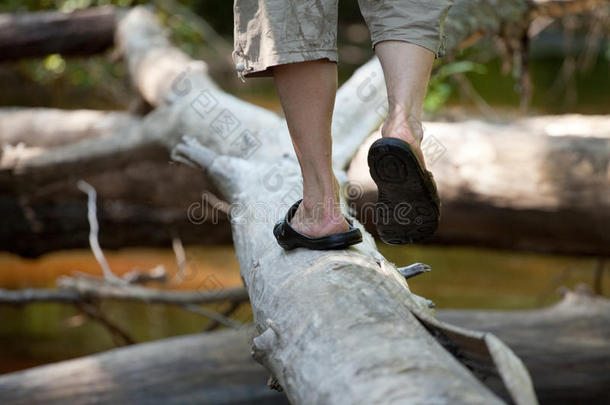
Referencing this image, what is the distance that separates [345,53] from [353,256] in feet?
47.2

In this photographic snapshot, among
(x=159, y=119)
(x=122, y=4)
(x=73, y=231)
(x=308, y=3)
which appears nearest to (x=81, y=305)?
(x=73, y=231)

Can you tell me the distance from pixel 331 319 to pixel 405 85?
0.63 metres

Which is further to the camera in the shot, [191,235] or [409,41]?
[191,235]

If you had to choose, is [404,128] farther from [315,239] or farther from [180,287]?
[180,287]

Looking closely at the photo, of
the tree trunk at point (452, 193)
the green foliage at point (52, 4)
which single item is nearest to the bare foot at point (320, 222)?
the tree trunk at point (452, 193)

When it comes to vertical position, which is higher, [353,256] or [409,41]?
[409,41]

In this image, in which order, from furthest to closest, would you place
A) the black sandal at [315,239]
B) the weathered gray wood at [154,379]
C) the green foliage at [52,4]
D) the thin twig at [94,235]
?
the green foliage at [52,4]
the thin twig at [94,235]
the weathered gray wood at [154,379]
the black sandal at [315,239]

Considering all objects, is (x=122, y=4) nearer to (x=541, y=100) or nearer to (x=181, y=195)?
(x=181, y=195)

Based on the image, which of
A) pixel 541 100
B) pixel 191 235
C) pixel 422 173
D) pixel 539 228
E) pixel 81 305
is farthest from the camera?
pixel 541 100

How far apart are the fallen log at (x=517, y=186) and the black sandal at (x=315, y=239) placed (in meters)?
1.34

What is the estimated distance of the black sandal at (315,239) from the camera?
179 centimetres

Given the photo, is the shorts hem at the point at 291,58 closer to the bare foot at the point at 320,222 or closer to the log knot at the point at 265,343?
the bare foot at the point at 320,222

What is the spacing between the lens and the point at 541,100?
11.2m

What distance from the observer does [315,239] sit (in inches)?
70.9
